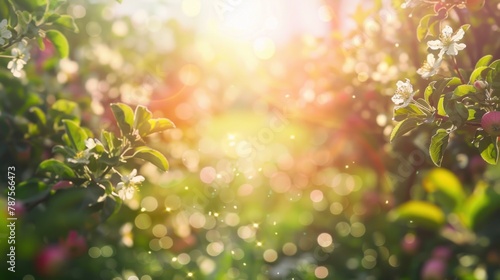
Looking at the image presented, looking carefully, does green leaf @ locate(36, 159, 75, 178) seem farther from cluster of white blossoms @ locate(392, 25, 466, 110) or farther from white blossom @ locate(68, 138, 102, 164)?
cluster of white blossoms @ locate(392, 25, 466, 110)

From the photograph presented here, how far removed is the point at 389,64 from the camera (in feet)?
8.13

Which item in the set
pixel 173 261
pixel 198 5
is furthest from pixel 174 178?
pixel 198 5

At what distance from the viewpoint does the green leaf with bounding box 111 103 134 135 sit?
154 centimetres

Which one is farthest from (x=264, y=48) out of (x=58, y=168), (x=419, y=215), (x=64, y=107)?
(x=58, y=168)

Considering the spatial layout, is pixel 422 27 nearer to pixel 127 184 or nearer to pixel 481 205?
pixel 127 184

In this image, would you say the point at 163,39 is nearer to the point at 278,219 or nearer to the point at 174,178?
the point at 174,178

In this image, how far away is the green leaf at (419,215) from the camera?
9.64 ft

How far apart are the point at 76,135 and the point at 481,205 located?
83.9 inches

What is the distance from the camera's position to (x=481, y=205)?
2.97m

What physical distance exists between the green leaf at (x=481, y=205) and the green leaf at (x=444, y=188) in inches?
3.3

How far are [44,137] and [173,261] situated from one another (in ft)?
3.56

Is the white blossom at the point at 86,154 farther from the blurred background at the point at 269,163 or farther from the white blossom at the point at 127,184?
the blurred background at the point at 269,163

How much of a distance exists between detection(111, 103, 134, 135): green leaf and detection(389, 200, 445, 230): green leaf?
1788 millimetres

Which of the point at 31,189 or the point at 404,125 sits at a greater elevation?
the point at 404,125
